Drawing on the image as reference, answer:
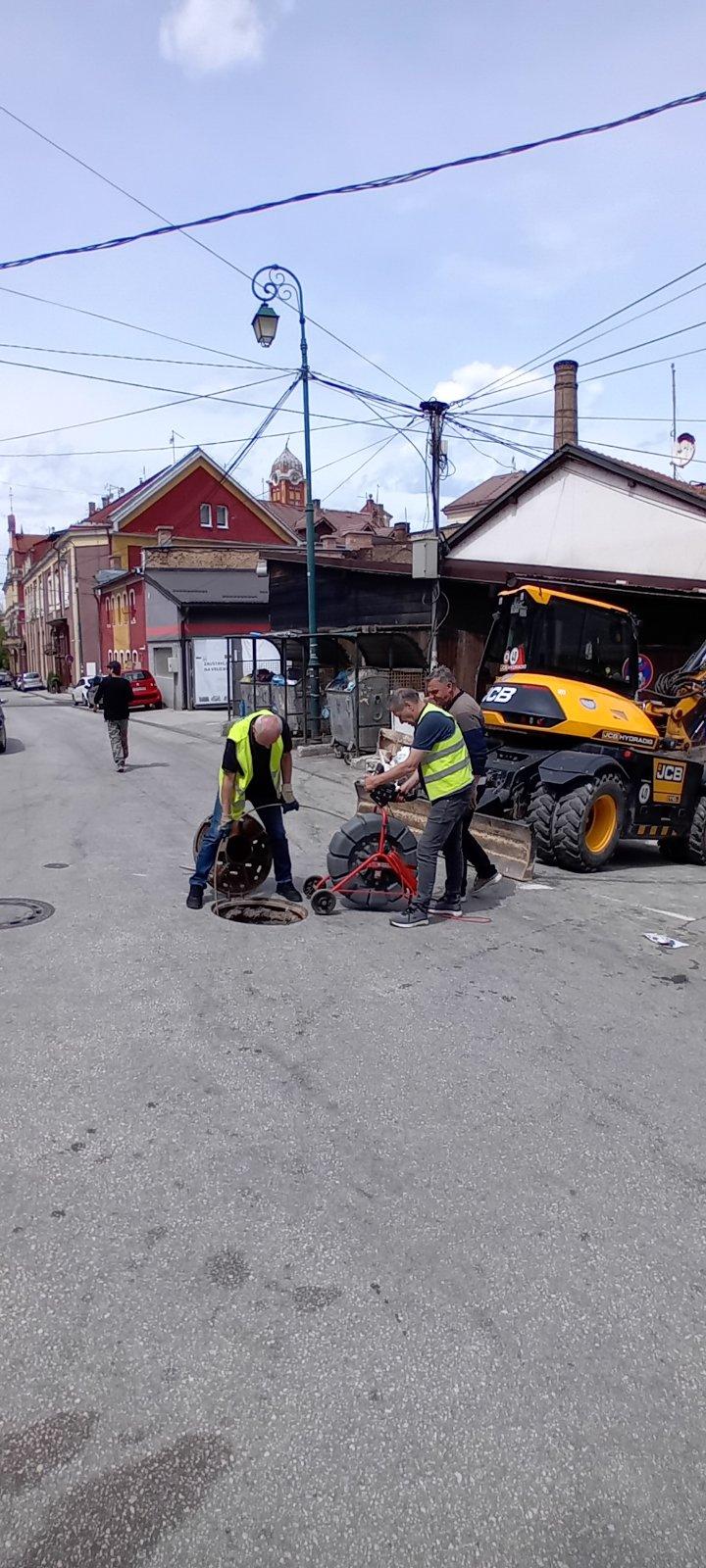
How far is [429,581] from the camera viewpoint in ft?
63.8

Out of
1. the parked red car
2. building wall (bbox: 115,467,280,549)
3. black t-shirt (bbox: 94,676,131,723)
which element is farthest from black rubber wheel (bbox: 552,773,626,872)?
building wall (bbox: 115,467,280,549)

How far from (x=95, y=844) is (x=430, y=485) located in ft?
53.9

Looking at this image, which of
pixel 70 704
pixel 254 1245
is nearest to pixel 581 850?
pixel 254 1245

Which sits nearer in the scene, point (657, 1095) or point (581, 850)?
point (657, 1095)

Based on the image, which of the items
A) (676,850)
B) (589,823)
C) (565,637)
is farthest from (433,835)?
(676,850)

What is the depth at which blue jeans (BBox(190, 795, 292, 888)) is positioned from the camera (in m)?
7.41

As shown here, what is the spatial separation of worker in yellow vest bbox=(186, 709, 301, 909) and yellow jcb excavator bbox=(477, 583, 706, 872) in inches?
102

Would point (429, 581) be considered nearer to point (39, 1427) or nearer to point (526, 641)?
point (526, 641)

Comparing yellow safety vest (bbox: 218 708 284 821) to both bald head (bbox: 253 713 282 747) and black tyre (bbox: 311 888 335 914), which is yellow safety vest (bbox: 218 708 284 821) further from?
black tyre (bbox: 311 888 335 914)

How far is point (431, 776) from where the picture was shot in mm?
7047

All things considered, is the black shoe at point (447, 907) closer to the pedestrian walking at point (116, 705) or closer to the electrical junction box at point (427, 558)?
the pedestrian walking at point (116, 705)

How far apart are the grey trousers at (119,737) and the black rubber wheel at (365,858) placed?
9011 millimetres

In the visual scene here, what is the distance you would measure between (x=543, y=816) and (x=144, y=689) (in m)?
28.9

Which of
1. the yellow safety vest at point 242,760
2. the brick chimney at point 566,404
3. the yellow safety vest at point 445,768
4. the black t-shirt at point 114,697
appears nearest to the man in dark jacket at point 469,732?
the yellow safety vest at point 445,768
